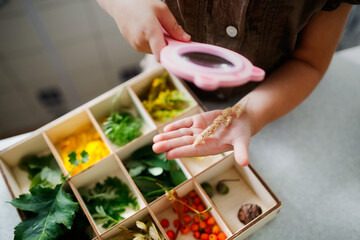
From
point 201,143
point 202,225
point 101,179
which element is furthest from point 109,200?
point 201,143

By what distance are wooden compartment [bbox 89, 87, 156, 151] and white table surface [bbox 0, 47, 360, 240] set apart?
238mm

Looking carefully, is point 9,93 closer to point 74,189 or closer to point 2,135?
point 2,135

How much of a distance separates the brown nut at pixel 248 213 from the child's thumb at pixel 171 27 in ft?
1.79

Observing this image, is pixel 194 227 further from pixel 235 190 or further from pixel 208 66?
pixel 208 66

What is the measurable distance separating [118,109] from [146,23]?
601 millimetres

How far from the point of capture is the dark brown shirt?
2.17 ft

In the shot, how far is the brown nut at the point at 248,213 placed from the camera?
2.74ft

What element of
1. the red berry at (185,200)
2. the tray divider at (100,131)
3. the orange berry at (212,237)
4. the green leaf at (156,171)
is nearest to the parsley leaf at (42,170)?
the tray divider at (100,131)

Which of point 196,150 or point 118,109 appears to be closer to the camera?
point 196,150

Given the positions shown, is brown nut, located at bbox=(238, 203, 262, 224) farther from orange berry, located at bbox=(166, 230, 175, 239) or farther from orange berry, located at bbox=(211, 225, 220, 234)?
orange berry, located at bbox=(166, 230, 175, 239)

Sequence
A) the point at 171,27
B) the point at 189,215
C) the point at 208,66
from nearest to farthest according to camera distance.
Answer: the point at 208,66 → the point at 171,27 → the point at 189,215

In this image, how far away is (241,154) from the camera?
612 millimetres

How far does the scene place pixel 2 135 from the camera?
6.96ft

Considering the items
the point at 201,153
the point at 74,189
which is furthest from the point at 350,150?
the point at 74,189
